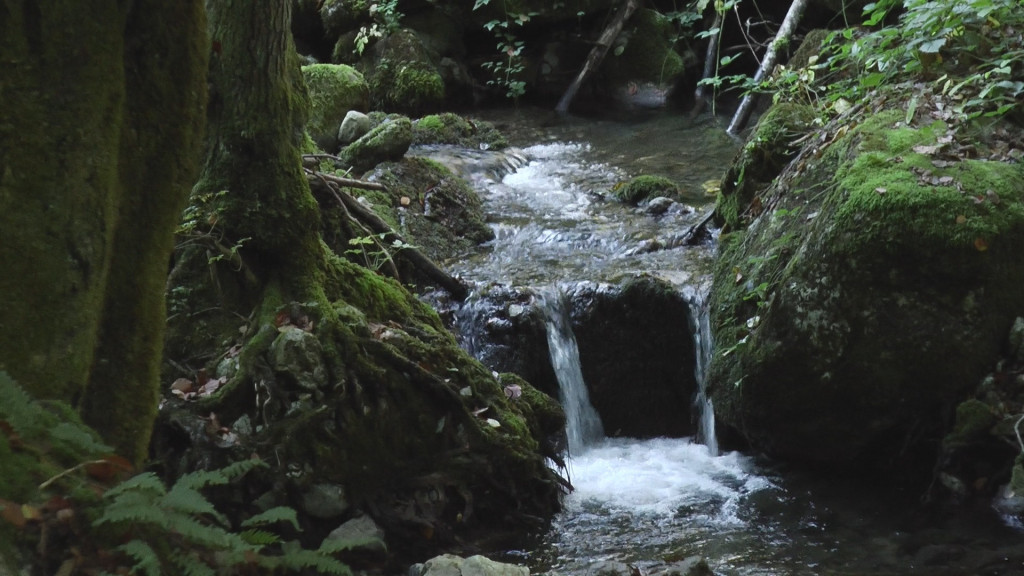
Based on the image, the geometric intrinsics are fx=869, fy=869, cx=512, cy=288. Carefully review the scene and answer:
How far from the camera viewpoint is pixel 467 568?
362cm

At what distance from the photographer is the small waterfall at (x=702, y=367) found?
20.8 feet

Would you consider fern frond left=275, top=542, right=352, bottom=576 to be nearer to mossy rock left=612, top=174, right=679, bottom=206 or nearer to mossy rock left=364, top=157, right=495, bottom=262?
mossy rock left=364, top=157, right=495, bottom=262

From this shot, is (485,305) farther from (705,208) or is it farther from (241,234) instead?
(705,208)

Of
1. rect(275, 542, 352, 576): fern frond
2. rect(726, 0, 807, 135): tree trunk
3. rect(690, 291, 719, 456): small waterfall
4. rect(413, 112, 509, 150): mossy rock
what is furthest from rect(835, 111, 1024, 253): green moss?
rect(413, 112, 509, 150): mossy rock

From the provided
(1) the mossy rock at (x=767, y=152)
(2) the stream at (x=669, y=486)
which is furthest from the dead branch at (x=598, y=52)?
(1) the mossy rock at (x=767, y=152)

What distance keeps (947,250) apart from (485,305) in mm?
3427

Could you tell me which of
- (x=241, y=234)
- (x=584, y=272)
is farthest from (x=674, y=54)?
(x=241, y=234)

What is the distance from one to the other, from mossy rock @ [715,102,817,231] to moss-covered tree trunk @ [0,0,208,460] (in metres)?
5.42

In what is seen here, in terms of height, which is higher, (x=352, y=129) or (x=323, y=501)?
(x=352, y=129)

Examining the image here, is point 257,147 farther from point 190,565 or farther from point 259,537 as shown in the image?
point 190,565

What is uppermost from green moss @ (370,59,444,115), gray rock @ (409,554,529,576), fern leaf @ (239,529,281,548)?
green moss @ (370,59,444,115)

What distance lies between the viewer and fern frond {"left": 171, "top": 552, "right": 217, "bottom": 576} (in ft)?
7.69

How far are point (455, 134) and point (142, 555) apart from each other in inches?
431

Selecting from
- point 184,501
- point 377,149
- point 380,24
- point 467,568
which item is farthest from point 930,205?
point 380,24
